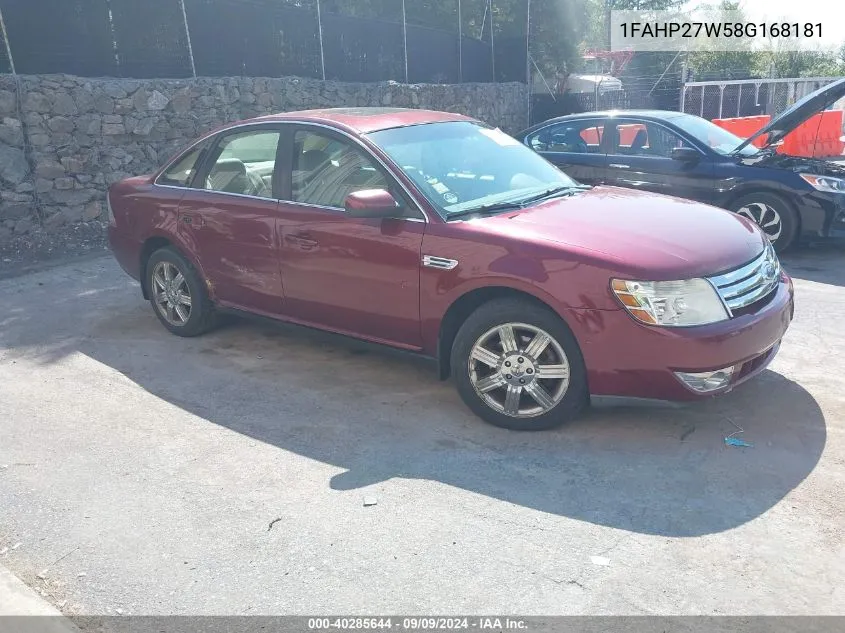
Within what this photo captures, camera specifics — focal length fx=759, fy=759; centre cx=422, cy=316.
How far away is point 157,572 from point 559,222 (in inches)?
107

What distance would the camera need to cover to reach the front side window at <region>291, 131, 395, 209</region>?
4.82m

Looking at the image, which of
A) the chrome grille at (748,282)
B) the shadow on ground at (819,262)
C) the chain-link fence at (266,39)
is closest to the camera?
the chrome grille at (748,282)

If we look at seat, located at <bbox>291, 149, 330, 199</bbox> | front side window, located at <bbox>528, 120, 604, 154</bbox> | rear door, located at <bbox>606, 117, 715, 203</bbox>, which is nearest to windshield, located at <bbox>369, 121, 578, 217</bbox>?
seat, located at <bbox>291, 149, 330, 199</bbox>

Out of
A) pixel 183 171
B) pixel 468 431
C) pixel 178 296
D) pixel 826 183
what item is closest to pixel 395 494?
pixel 468 431

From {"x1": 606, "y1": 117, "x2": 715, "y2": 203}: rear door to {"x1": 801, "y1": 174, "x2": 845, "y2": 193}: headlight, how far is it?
37.4 inches

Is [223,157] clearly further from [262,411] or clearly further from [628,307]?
[628,307]

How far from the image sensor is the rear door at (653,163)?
8.41 m

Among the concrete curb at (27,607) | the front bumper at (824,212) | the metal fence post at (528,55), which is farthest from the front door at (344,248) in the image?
the metal fence post at (528,55)

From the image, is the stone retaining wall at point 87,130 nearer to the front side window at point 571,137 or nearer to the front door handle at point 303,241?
the front side window at point 571,137

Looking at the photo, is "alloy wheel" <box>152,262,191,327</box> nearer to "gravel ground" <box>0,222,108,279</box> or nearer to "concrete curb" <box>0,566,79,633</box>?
"concrete curb" <box>0,566,79,633</box>

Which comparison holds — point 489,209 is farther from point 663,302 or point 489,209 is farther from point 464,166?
point 663,302

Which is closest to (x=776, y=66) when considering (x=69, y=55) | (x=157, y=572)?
(x=69, y=55)

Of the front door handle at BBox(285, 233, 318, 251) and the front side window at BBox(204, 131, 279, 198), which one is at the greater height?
the front side window at BBox(204, 131, 279, 198)

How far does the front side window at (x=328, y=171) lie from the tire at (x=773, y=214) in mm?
5014
